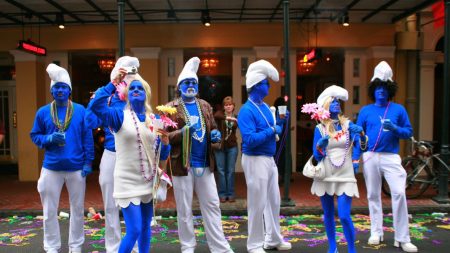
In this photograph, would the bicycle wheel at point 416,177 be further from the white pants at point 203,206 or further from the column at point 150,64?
the column at point 150,64

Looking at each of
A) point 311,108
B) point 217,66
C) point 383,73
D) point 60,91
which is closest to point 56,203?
point 60,91

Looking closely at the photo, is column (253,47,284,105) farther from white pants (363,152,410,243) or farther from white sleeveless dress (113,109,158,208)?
white sleeveless dress (113,109,158,208)

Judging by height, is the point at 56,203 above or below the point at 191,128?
below

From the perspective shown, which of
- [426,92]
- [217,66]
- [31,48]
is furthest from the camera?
[217,66]

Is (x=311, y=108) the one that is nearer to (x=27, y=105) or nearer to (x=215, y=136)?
(x=215, y=136)

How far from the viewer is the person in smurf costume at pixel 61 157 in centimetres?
498

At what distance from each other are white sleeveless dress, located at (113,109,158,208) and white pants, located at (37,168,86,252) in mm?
1274

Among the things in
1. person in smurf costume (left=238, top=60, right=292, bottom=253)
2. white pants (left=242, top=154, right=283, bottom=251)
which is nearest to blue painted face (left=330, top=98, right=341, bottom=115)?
person in smurf costume (left=238, top=60, right=292, bottom=253)

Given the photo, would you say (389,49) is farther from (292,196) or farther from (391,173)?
(391,173)

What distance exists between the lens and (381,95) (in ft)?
18.6

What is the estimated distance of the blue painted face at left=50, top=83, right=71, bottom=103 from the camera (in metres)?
5.06

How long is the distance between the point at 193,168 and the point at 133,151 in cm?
102

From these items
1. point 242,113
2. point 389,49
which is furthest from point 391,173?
point 389,49

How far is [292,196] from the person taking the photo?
8.78m
